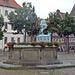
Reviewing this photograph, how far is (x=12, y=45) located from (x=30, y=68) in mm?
2408

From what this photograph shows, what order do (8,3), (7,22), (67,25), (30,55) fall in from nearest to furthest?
(30,55), (67,25), (7,22), (8,3)

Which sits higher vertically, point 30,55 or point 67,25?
point 67,25

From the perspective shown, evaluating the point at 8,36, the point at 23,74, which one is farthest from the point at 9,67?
the point at 8,36

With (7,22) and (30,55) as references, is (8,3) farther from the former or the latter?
(30,55)

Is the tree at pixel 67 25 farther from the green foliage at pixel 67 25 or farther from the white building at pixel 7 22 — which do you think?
the white building at pixel 7 22

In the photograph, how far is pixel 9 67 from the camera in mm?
11102

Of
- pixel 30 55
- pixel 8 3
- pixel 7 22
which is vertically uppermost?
pixel 8 3

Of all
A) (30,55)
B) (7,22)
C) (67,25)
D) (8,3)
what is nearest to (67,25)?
(67,25)

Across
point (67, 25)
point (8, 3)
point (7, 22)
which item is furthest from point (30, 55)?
point (8, 3)

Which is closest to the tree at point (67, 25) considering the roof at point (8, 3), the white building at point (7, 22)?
the white building at point (7, 22)

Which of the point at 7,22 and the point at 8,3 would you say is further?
the point at 8,3

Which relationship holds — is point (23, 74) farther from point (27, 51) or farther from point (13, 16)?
point (13, 16)

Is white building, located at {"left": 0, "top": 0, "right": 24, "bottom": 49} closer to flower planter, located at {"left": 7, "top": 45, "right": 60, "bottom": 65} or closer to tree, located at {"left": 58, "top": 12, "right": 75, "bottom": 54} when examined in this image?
tree, located at {"left": 58, "top": 12, "right": 75, "bottom": 54}

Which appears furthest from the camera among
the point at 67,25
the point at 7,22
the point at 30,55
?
the point at 7,22
